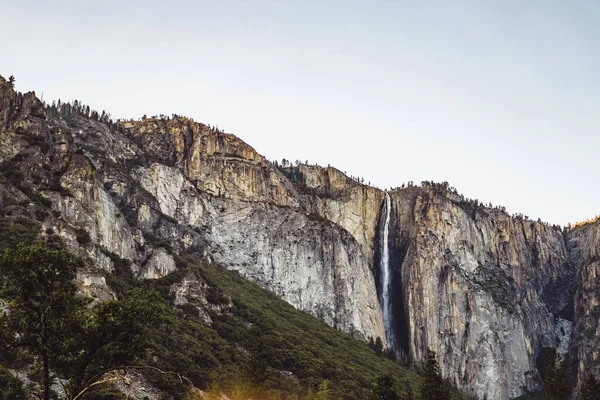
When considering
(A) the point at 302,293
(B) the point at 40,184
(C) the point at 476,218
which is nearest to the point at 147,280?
(B) the point at 40,184

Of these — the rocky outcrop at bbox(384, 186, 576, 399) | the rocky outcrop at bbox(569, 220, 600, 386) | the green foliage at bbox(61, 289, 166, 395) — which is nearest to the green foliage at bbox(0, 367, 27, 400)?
the green foliage at bbox(61, 289, 166, 395)

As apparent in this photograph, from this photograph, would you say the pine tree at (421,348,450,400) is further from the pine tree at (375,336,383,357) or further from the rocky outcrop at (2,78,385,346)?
the pine tree at (375,336,383,357)

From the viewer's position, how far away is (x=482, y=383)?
160750mm

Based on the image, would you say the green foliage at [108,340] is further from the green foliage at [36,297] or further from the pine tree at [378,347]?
the pine tree at [378,347]

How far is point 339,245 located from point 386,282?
2445cm

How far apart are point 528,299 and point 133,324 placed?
179 meters

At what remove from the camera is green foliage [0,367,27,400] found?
43600 mm

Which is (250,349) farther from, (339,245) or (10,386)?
(339,245)

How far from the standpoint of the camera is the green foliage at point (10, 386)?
143ft

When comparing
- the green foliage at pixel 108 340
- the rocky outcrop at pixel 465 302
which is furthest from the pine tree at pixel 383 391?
the rocky outcrop at pixel 465 302

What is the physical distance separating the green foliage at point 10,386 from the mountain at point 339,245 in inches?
2541

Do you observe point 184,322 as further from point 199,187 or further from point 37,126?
point 199,187

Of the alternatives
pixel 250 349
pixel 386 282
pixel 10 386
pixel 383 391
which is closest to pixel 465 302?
pixel 386 282

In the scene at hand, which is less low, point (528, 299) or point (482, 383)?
point (528, 299)
